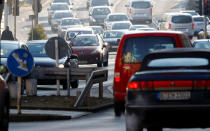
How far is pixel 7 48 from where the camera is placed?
27.6 m

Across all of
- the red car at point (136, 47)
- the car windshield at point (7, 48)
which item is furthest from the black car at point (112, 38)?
the red car at point (136, 47)

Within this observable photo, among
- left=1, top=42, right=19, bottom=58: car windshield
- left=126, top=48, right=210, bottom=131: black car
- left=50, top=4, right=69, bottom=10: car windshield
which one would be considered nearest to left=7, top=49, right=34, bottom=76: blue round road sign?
left=126, top=48, right=210, bottom=131: black car

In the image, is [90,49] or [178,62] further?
[90,49]

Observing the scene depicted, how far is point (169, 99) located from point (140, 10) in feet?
213

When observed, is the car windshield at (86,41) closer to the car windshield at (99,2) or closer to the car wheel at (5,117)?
the car wheel at (5,117)

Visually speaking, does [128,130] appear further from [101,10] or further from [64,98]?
[101,10]

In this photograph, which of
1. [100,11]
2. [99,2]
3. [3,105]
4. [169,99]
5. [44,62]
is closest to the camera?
[169,99]

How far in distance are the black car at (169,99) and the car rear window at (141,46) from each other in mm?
4780

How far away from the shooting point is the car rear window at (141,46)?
19219 mm

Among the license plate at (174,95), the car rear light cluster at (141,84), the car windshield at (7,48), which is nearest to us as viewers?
the license plate at (174,95)

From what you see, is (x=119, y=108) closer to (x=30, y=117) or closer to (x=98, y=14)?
(x=30, y=117)

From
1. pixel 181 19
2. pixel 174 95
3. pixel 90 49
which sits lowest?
pixel 181 19

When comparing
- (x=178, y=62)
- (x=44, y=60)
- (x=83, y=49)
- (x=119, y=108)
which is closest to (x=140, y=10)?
(x=83, y=49)

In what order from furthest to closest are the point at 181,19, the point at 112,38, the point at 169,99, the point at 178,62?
the point at 181,19 → the point at 112,38 → the point at 178,62 → the point at 169,99
